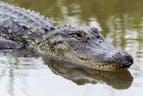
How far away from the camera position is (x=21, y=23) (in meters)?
7.68

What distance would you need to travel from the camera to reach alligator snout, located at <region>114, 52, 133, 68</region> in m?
5.72

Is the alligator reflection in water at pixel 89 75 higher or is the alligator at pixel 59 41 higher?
the alligator at pixel 59 41

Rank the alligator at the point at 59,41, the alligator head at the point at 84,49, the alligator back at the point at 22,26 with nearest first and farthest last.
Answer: the alligator head at the point at 84,49 < the alligator at the point at 59,41 < the alligator back at the point at 22,26

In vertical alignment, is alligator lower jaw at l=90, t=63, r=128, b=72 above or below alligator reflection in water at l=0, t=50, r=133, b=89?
above

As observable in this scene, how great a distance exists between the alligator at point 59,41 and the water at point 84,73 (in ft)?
0.67

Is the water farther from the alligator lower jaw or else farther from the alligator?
the alligator

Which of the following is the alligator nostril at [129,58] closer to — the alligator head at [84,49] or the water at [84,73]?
the alligator head at [84,49]

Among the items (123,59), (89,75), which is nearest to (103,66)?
(89,75)

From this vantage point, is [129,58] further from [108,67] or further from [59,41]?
[59,41]

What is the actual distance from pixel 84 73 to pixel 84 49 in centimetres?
55

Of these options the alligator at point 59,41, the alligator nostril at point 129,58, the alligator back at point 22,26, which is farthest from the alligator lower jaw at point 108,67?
the alligator back at point 22,26

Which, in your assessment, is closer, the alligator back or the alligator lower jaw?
the alligator lower jaw

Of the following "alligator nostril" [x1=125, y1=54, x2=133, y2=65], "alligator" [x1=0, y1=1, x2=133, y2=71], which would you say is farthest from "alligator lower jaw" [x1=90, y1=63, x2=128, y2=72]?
"alligator nostril" [x1=125, y1=54, x2=133, y2=65]

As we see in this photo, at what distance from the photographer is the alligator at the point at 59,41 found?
5953 mm
